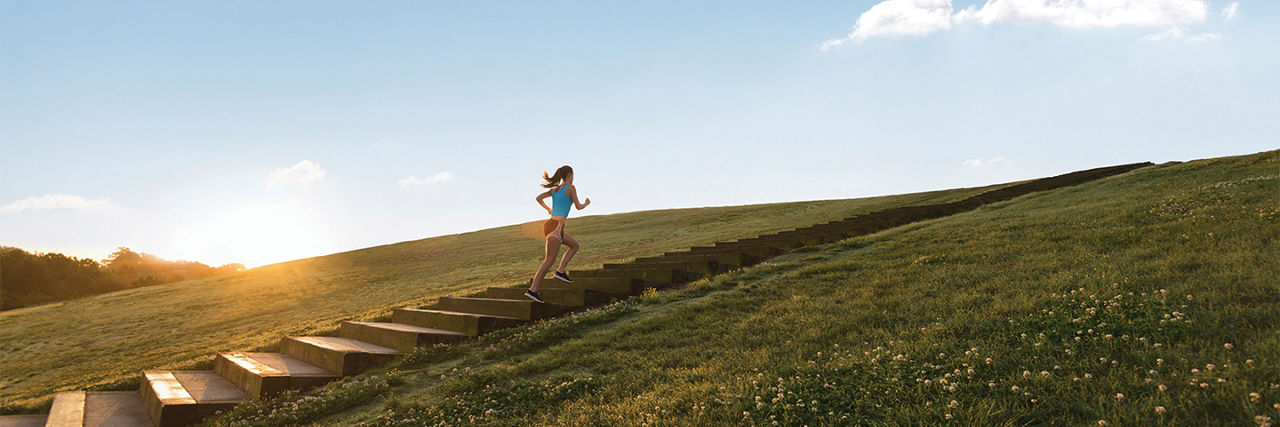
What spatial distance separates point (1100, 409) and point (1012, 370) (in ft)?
2.82

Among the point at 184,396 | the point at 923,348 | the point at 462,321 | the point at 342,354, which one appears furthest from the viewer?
the point at 462,321

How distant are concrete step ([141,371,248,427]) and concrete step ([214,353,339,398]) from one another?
144 millimetres

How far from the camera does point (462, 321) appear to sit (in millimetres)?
9672

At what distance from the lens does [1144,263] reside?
7.70 metres

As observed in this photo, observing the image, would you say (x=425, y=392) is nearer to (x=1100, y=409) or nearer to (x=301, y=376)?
(x=301, y=376)

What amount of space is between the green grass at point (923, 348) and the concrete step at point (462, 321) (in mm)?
398

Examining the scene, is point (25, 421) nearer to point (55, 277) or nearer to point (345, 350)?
point (345, 350)

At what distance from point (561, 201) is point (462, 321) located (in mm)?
2588

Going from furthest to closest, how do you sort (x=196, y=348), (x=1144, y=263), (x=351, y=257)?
(x=351, y=257)
(x=196, y=348)
(x=1144, y=263)

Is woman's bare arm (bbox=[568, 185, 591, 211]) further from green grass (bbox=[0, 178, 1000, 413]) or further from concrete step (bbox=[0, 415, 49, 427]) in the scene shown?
concrete step (bbox=[0, 415, 49, 427])

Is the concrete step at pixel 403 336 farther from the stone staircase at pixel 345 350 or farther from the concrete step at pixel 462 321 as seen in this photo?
the concrete step at pixel 462 321

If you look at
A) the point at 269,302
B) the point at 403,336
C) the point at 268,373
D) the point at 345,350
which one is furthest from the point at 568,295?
the point at 269,302

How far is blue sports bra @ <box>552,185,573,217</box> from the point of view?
10.6 meters

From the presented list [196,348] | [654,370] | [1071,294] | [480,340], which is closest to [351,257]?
[196,348]
